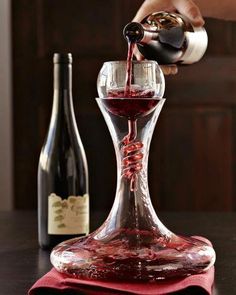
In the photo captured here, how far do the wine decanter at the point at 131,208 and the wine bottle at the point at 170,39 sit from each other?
17 cm

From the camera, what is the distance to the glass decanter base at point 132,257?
93 cm

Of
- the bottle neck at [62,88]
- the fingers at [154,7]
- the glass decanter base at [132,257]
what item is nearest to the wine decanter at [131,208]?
the glass decanter base at [132,257]

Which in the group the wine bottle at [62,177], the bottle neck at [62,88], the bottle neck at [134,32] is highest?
the bottle neck at [134,32]

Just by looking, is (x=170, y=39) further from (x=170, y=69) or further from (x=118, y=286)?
(x=118, y=286)

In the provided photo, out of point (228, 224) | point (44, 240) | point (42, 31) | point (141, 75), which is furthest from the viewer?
point (42, 31)

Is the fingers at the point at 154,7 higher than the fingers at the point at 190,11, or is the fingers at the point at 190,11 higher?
the fingers at the point at 154,7

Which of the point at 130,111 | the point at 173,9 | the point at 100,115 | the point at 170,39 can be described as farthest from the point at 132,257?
the point at 100,115

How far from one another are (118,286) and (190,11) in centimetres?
58

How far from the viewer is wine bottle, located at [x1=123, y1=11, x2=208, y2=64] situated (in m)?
1.21

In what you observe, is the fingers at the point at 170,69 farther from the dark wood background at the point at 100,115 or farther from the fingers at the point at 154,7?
the dark wood background at the point at 100,115

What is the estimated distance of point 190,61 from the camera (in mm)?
1317

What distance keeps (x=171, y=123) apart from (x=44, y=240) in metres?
1.74

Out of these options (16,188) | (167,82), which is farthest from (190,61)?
(16,188)

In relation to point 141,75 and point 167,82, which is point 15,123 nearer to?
point 167,82
